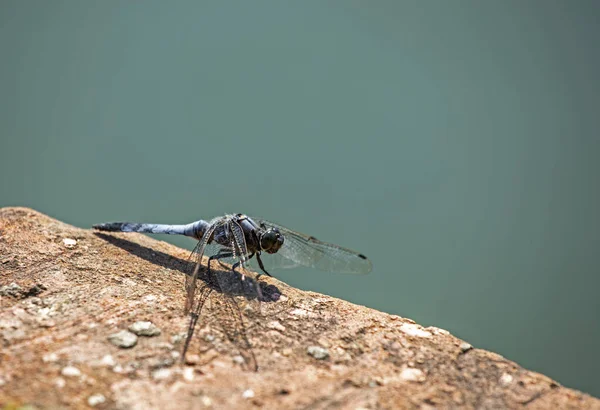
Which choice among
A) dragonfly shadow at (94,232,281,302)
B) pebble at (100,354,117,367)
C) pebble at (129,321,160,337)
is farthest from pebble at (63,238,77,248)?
pebble at (100,354,117,367)

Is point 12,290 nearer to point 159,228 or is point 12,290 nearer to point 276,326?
point 159,228

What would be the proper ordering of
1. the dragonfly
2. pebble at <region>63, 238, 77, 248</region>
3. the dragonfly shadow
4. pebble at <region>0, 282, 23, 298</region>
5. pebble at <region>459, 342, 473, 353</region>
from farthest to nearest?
1. the dragonfly
2. pebble at <region>63, 238, 77, 248</region>
3. the dragonfly shadow
4. pebble at <region>0, 282, 23, 298</region>
5. pebble at <region>459, 342, 473, 353</region>

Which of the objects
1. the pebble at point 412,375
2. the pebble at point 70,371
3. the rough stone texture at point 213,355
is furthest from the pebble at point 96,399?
the pebble at point 412,375

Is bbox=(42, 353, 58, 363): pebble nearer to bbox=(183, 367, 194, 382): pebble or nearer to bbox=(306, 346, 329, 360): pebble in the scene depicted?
bbox=(183, 367, 194, 382): pebble

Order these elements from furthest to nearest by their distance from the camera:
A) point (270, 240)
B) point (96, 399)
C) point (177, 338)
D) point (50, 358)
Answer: point (270, 240) → point (177, 338) → point (50, 358) → point (96, 399)

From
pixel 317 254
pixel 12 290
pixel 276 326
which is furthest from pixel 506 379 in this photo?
pixel 12 290

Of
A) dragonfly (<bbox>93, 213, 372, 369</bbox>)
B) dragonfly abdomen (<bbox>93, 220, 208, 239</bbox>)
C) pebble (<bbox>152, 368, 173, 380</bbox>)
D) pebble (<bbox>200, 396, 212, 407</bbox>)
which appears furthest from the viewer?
dragonfly abdomen (<bbox>93, 220, 208, 239</bbox>)
